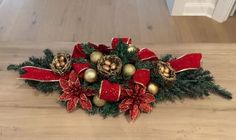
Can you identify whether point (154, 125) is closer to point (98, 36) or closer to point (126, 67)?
point (126, 67)

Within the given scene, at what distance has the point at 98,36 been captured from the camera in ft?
5.22

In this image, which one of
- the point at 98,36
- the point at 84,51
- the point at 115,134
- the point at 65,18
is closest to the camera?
the point at 115,134

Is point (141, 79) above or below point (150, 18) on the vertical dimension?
below

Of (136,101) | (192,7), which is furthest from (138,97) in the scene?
(192,7)

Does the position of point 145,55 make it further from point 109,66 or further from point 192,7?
point 192,7

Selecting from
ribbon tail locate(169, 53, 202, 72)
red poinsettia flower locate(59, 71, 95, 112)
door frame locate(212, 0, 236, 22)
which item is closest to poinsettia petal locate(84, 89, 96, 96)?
red poinsettia flower locate(59, 71, 95, 112)

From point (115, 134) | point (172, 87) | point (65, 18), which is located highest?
point (65, 18)

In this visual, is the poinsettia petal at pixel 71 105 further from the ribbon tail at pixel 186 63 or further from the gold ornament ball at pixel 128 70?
the ribbon tail at pixel 186 63

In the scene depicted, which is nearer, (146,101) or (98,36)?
(146,101)

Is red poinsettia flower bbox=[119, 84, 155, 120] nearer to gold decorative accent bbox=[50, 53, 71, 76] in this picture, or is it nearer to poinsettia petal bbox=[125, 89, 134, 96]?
poinsettia petal bbox=[125, 89, 134, 96]

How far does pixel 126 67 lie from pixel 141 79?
0.15 ft

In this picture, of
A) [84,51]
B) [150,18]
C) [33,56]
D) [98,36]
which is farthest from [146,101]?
[150,18]

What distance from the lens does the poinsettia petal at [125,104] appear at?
2.15ft

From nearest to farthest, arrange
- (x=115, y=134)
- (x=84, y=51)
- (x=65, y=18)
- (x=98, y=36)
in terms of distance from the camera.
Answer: (x=115, y=134) < (x=84, y=51) < (x=98, y=36) < (x=65, y=18)
